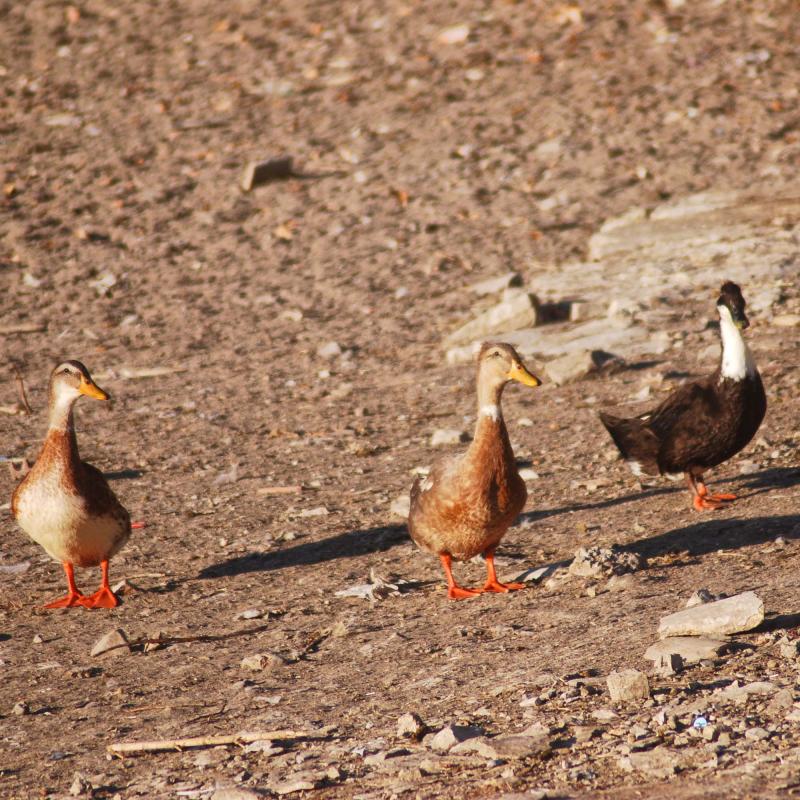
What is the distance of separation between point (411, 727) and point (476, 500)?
203 cm

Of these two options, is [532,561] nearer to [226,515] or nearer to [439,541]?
[439,541]

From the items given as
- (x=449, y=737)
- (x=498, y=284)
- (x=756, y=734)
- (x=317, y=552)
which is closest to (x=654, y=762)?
(x=756, y=734)

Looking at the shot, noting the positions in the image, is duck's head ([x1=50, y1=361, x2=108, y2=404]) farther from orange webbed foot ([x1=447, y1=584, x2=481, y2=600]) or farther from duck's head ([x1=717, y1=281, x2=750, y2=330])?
duck's head ([x1=717, y1=281, x2=750, y2=330])

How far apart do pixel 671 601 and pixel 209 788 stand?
8.11 feet

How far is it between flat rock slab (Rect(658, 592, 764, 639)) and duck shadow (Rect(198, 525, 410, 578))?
263cm

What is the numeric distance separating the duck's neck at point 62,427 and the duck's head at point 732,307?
3977mm

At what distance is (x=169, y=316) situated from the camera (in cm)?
1280

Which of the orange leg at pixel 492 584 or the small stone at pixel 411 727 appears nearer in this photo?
the small stone at pixel 411 727

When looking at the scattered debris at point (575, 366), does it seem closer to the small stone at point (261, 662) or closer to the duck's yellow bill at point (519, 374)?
the duck's yellow bill at point (519, 374)

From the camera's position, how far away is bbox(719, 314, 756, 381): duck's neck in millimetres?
8125

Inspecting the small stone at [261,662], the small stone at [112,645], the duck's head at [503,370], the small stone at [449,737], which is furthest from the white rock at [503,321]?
the small stone at [449,737]

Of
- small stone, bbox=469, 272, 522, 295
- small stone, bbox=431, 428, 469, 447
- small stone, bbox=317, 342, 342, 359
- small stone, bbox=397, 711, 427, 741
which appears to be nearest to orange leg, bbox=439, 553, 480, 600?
small stone, bbox=397, 711, 427, 741

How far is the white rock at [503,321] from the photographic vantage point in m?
11.5

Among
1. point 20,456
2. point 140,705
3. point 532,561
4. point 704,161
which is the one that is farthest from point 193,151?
point 140,705
